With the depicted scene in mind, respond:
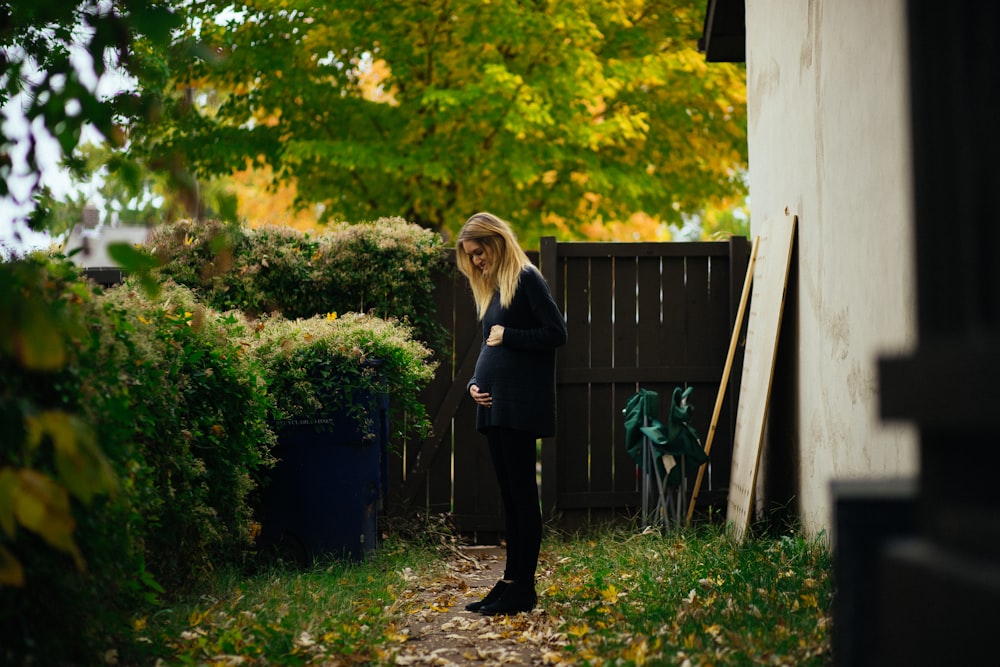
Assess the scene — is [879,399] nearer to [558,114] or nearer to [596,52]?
[558,114]

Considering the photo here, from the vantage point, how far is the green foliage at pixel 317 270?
685 cm

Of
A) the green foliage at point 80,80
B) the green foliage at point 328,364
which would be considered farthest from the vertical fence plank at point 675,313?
the green foliage at point 80,80

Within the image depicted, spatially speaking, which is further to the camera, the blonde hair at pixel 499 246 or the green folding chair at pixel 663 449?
the green folding chair at pixel 663 449

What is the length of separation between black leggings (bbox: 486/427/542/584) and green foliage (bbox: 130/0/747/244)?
229 inches

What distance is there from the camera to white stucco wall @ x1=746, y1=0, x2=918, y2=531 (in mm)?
4246

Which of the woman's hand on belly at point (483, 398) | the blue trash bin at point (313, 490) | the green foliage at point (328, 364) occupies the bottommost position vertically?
the blue trash bin at point (313, 490)

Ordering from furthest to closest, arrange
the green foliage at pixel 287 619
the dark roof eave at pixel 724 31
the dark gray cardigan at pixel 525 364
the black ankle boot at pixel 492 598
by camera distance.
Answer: the dark roof eave at pixel 724 31 → the black ankle boot at pixel 492 598 → the dark gray cardigan at pixel 525 364 → the green foliage at pixel 287 619

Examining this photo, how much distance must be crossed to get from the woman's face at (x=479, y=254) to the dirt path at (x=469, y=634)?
5.46 feet

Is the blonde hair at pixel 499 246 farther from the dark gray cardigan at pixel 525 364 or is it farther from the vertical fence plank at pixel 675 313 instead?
the vertical fence plank at pixel 675 313

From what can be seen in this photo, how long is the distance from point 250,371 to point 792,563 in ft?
9.43

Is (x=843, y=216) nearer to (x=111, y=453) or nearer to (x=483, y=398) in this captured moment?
(x=483, y=398)

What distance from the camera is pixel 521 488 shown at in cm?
462

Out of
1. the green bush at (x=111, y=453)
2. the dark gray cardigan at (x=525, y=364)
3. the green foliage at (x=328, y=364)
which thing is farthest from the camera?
the green foliage at (x=328, y=364)

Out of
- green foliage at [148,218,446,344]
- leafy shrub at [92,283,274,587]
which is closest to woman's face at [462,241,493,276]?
leafy shrub at [92,283,274,587]
